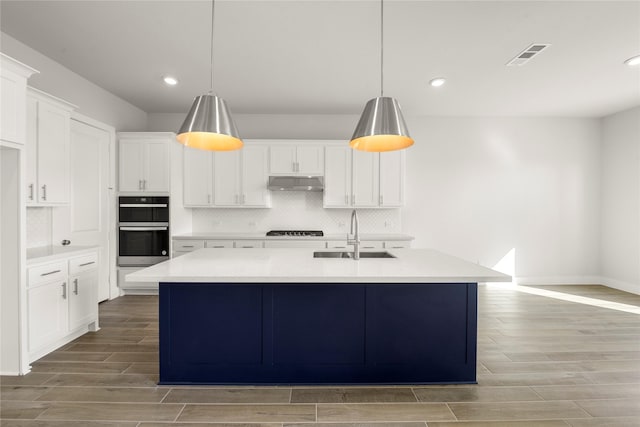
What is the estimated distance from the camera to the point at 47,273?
2.92 meters

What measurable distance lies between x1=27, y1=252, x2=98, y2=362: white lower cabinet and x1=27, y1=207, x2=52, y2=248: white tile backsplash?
0.60 meters

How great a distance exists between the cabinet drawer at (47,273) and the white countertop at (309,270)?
1193 mm

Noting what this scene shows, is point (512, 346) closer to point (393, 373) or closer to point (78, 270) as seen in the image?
point (393, 373)

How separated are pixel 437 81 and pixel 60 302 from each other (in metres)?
4.63

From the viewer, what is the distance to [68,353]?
2988 mm

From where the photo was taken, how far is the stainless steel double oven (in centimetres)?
489

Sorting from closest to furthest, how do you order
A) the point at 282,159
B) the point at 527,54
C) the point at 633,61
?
the point at 527,54 < the point at 633,61 < the point at 282,159

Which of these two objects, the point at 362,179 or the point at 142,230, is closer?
the point at 142,230

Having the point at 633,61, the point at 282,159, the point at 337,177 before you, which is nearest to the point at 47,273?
the point at 282,159

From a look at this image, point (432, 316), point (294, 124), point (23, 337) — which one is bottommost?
point (23, 337)

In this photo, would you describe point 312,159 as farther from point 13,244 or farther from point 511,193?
point 13,244

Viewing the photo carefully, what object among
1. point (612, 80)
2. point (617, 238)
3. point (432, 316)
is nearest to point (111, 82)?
point (432, 316)

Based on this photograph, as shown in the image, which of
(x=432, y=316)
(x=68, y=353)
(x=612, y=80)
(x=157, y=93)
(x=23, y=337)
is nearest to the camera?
(x=432, y=316)

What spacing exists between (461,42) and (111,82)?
13.6ft
